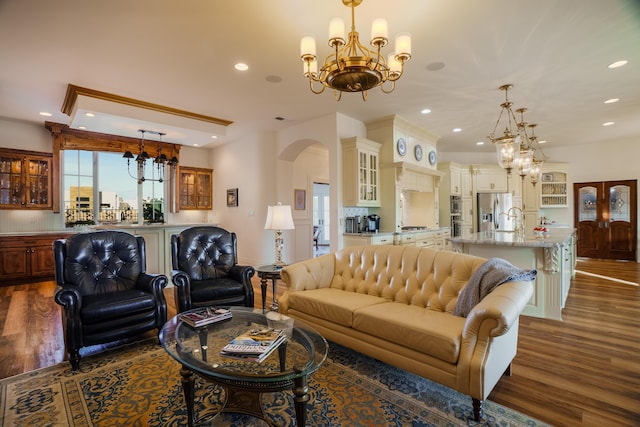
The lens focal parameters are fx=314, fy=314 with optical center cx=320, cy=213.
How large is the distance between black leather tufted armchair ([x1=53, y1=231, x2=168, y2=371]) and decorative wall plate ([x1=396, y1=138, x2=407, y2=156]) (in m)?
4.46

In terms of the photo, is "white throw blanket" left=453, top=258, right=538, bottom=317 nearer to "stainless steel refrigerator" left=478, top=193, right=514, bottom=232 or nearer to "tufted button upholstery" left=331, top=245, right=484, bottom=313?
"tufted button upholstery" left=331, top=245, right=484, bottom=313

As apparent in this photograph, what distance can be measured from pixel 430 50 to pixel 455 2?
0.76 metres

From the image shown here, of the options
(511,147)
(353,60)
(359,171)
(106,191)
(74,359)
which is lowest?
(74,359)

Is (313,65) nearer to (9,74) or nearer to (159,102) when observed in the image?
(159,102)

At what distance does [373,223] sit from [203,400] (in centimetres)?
419

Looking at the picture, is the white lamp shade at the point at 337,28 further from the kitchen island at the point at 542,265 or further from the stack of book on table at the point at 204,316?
the kitchen island at the point at 542,265

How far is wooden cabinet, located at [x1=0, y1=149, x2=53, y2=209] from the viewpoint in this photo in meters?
5.82

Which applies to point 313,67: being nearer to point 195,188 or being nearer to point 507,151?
point 507,151

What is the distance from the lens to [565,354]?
2.70 m

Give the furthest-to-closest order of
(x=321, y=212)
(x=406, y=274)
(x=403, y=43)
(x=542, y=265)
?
(x=321, y=212) < (x=542, y=265) < (x=406, y=274) < (x=403, y=43)

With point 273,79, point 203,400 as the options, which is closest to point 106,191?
point 273,79


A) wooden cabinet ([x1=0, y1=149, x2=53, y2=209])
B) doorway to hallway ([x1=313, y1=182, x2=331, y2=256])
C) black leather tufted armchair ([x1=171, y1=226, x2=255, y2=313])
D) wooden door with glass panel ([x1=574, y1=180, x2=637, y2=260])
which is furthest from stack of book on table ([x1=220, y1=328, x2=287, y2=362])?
wooden door with glass panel ([x1=574, y1=180, x2=637, y2=260])

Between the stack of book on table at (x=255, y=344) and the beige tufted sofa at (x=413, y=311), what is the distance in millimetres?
758

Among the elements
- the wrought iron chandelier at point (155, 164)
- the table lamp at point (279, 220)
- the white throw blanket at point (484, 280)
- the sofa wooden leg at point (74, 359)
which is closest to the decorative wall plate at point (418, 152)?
the table lamp at point (279, 220)
